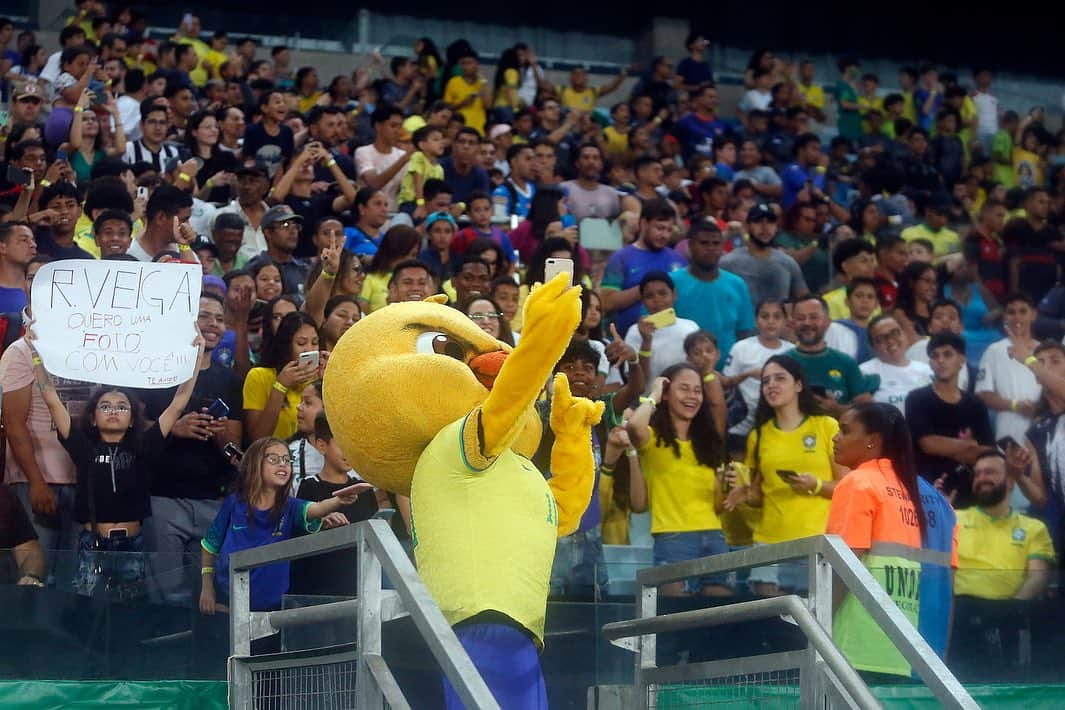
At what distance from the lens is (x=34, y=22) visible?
1591 centimetres

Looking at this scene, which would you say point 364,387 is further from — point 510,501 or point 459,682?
point 459,682

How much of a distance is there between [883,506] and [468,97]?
967cm

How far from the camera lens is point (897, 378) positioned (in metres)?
9.09

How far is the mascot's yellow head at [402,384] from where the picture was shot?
4656mm

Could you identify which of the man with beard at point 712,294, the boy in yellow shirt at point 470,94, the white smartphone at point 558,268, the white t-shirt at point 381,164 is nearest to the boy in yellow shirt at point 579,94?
the boy in yellow shirt at point 470,94

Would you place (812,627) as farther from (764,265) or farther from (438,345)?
(764,265)

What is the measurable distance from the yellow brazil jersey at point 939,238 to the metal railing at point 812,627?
26.9 feet

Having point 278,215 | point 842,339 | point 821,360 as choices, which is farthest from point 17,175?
point 842,339

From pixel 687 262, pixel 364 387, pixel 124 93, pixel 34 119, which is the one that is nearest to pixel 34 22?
pixel 124 93

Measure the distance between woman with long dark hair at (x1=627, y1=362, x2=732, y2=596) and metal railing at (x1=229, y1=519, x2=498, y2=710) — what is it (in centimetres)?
293

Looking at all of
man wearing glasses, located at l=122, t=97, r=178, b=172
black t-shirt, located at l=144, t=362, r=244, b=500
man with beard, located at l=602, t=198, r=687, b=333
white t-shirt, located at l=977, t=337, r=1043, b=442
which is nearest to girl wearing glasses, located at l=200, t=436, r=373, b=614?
black t-shirt, located at l=144, t=362, r=244, b=500

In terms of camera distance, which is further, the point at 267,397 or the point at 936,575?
the point at 267,397

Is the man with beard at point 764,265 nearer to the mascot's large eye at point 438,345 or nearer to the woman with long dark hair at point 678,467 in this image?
the woman with long dark hair at point 678,467

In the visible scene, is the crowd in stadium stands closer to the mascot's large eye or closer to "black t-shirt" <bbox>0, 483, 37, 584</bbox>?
"black t-shirt" <bbox>0, 483, 37, 584</bbox>
